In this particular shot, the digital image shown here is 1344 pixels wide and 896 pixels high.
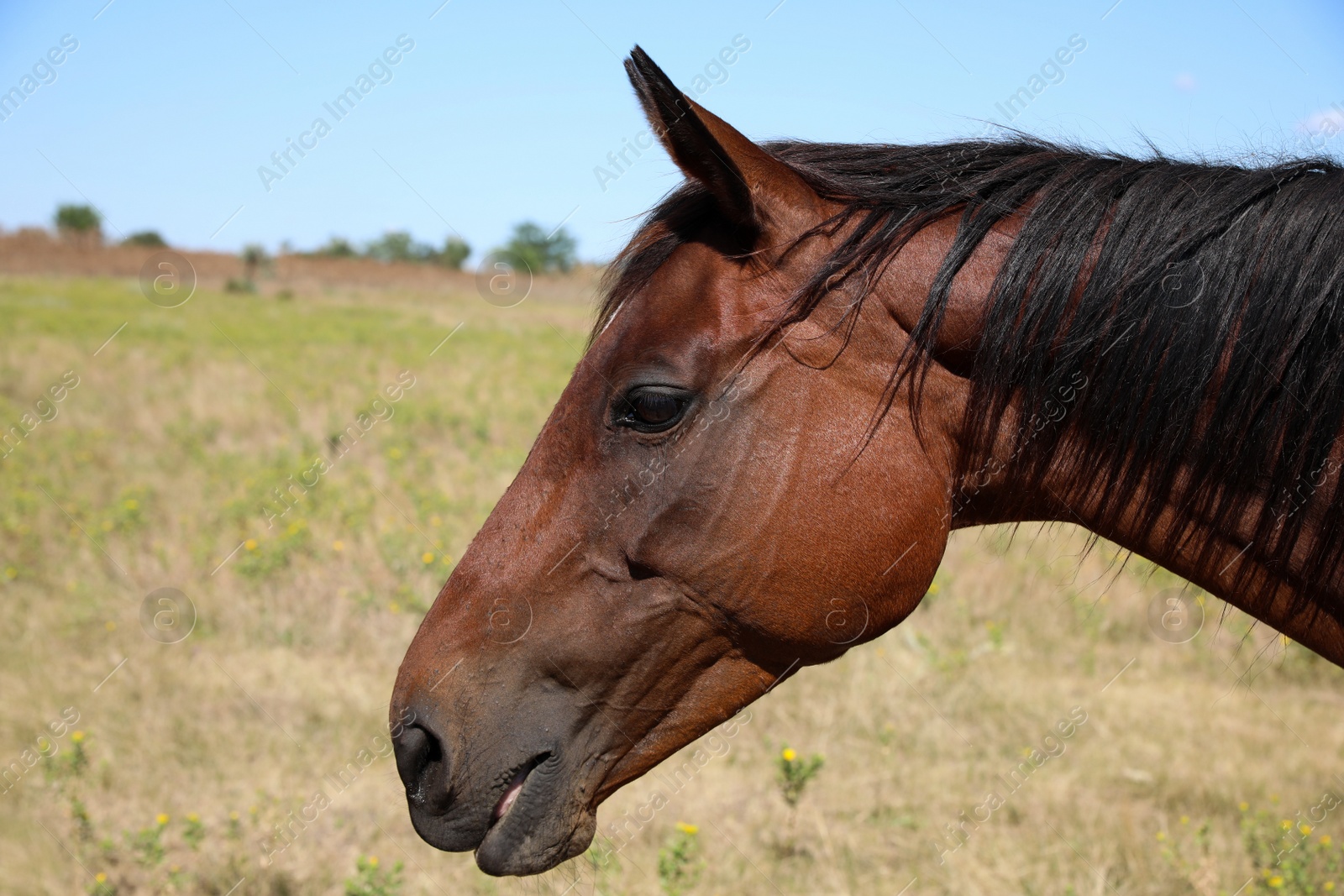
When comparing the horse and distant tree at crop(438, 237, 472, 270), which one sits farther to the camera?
distant tree at crop(438, 237, 472, 270)

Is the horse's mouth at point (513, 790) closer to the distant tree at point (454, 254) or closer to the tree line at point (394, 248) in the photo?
the tree line at point (394, 248)

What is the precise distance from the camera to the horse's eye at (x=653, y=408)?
5.65 ft

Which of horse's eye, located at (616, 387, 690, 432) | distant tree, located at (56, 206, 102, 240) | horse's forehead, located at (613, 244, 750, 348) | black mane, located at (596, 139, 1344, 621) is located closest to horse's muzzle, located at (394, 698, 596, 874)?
horse's eye, located at (616, 387, 690, 432)

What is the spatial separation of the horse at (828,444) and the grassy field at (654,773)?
1.13ft

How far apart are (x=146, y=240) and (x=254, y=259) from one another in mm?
10357

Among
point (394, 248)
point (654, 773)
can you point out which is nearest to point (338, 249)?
point (394, 248)

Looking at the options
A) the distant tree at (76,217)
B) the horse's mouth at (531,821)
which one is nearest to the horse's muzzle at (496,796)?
the horse's mouth at (531,821)

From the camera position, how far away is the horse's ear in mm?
1603

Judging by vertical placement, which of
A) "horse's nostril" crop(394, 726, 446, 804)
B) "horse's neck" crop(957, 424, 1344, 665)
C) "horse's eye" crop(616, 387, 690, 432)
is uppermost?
"horse's eye" crop(616, 387, 690, 432)

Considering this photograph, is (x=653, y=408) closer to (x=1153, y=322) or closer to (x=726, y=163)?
(x=726, y=163)

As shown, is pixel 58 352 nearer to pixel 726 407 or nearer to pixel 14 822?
pixel 14 822

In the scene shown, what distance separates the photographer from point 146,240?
169ft

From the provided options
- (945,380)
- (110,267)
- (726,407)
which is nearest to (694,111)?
(726,407)

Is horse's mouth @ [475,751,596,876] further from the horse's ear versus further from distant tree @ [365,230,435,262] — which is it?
distant tree @ [365,230,435,262]
